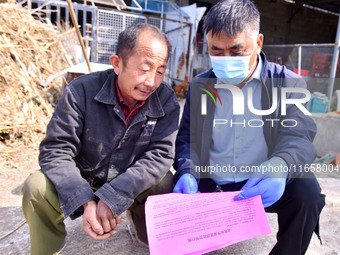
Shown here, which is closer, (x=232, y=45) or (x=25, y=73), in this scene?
(x=232, y=45)

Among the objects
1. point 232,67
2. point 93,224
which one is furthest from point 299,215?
point 93,224

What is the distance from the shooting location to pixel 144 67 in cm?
139

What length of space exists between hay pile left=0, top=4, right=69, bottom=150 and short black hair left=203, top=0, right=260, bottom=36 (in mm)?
2591

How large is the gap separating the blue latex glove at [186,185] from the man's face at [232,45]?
2.32ft

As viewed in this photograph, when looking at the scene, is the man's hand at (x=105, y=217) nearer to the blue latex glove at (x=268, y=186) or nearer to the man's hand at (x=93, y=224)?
the man's hand at (x=93, y=224)

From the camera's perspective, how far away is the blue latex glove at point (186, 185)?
1397mm

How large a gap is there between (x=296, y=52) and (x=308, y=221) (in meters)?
4.26

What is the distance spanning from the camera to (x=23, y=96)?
A: 360cm

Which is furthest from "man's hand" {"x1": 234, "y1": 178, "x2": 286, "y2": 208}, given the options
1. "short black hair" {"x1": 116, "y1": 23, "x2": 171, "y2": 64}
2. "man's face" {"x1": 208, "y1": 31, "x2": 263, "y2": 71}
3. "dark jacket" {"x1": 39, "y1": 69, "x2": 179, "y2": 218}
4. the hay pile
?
the hay pile

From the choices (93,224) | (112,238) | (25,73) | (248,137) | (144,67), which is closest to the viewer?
(93,224)

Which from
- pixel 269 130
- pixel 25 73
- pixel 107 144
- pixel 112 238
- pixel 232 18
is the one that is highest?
pixel 232 18

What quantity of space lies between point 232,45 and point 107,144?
867 millimetres

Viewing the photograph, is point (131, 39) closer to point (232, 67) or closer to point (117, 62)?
point (117, 62)

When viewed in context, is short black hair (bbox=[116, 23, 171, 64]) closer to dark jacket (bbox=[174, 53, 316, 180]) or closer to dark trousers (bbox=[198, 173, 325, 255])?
dark jacket (bbox=[174, 53, 316, 180])
